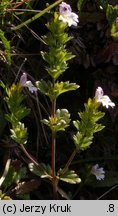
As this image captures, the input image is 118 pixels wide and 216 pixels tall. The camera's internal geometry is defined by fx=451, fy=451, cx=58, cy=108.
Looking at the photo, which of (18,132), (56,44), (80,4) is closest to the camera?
(56,44)

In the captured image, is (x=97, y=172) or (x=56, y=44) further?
(x=97, y=172)

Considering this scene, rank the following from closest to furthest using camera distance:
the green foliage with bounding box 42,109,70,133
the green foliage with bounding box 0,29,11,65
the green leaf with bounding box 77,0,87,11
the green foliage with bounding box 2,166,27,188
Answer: the green foliage with bounding box 42,109,70,133 < the green foliage with bounding box 2,166,27,188 < the green foliage with bounding box 0,29,11,65 < the green leaf with bounding box 77,0,87,11

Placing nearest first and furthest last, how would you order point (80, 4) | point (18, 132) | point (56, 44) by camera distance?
point (56, 44)
point (18, 132)
point (80, 4)

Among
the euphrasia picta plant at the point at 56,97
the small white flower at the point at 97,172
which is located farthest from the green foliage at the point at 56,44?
the small white flower at the point at 97,172

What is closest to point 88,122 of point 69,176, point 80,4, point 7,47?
point 69,176

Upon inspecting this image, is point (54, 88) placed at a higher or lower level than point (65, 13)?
lower

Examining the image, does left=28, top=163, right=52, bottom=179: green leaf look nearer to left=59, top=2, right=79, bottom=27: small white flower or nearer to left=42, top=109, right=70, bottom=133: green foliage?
left=42, top=109, right=70, bottom=133: green foliage

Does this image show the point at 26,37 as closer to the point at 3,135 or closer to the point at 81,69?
the point at 81,69

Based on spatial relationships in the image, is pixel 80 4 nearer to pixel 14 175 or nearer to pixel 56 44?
pixel 56 44

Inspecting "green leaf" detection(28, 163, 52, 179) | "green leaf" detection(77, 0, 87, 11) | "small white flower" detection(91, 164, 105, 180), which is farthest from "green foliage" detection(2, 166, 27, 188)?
"green leaf" detection(77, 0, 87, 11)

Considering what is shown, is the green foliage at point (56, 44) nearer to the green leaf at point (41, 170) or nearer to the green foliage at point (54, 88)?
the green foliage at point (54, 88)
